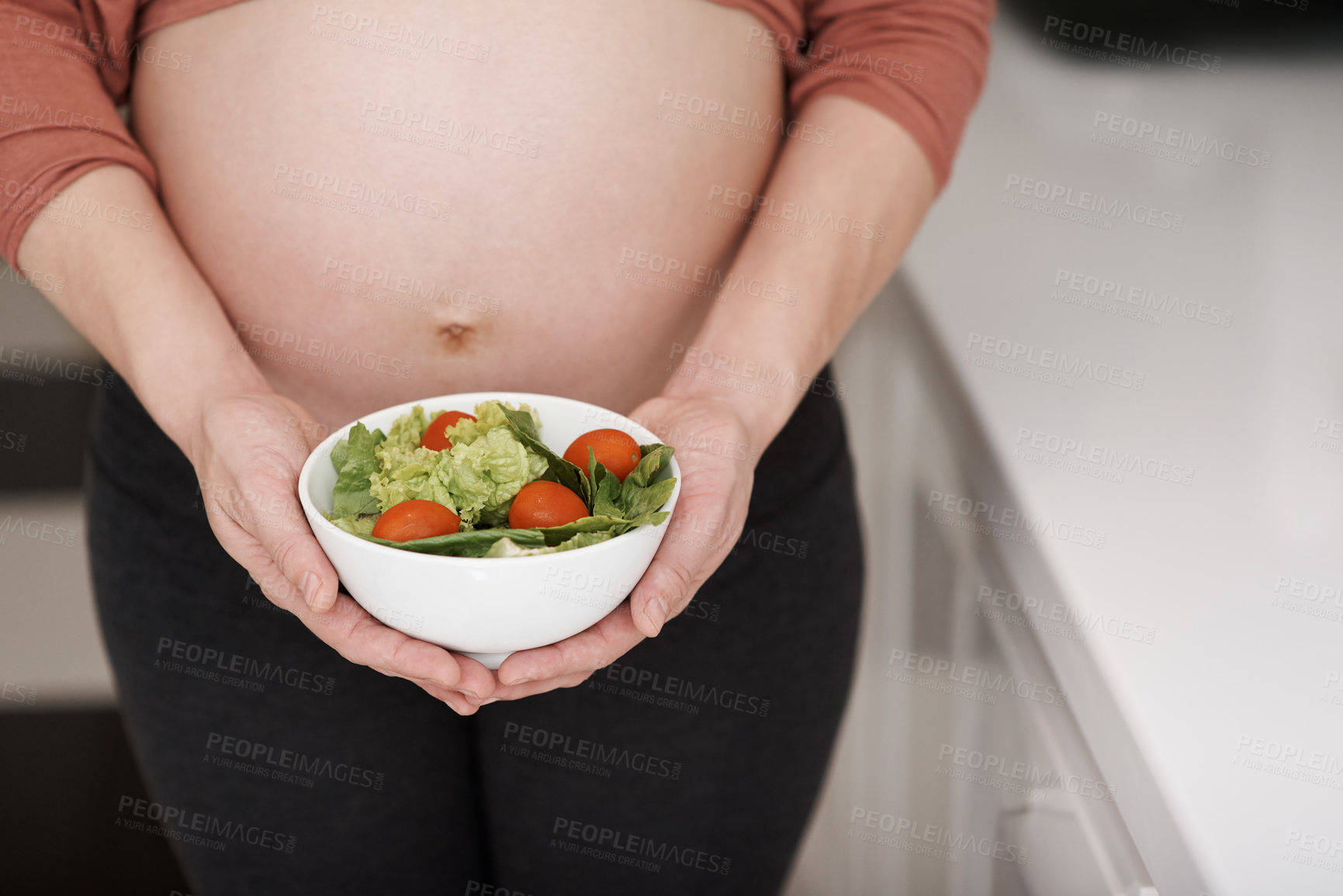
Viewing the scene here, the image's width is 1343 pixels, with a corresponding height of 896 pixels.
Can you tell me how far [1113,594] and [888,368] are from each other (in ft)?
2.85

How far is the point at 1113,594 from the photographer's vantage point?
792 millimetres

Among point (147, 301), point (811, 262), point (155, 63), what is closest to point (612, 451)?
point (811, 262)

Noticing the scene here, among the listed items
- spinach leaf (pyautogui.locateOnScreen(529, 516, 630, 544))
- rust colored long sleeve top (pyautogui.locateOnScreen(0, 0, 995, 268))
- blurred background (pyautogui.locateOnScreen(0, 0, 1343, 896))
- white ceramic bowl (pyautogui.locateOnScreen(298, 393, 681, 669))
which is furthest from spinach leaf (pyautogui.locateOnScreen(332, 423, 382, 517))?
blurred background (pyautogui.locateOnScreen(0, 0, 1343, 896))

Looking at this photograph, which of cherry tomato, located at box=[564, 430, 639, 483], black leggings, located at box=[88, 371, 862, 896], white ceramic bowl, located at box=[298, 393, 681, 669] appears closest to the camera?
white ceramic bowl, located at box=[298, 393, 681, 669]

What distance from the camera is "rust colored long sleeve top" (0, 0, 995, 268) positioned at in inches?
29.4

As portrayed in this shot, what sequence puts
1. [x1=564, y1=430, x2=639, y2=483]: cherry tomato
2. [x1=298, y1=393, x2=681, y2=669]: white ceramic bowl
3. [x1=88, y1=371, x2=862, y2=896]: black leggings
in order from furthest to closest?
[x1=88, y1=371, x2=862, y2=896]: black leggings, [x1=564, y1=430, x2=639, y2=483]: cherry tomato, [x1=298, y1=393, x2=681, y2=669]: white ceramic bowl

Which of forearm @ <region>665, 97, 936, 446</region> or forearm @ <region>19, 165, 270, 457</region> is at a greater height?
forearm @ <region>665, 97, 936, 446</region>

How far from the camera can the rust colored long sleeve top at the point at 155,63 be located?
Result: 0.75m

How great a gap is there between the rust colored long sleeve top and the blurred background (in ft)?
Answer: 1.14

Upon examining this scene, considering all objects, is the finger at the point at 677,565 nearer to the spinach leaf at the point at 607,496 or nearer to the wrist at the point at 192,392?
the spinach leaf at the point at 607,496

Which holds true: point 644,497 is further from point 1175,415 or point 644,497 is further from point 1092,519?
point 1175,415

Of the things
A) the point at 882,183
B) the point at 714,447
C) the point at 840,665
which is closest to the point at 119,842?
the point at 840,665

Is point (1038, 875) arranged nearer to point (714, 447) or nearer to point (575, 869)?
point (575, 869)

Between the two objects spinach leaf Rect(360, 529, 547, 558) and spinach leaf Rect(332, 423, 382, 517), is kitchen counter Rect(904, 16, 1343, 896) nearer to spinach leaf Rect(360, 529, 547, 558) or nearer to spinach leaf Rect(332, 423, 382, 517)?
spinach leaf Rect(360, 529, 547, 558)
